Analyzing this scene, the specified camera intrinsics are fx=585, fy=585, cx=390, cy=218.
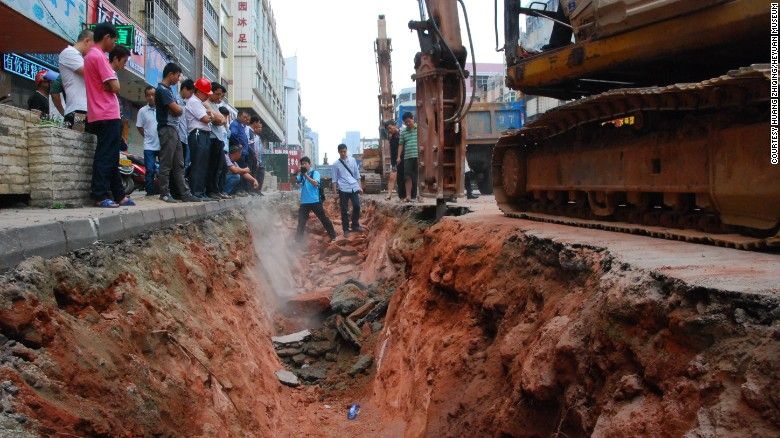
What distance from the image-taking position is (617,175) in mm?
4480

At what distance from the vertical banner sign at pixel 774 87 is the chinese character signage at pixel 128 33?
14.5 metres

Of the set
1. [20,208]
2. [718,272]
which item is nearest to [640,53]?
[718,272]

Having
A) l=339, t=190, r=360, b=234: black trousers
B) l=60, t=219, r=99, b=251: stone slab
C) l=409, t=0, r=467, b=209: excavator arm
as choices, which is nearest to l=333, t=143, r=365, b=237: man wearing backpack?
l=339, t=190, r=360, b=234: black trousers

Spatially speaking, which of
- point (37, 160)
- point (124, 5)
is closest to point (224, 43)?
point (124, 5)

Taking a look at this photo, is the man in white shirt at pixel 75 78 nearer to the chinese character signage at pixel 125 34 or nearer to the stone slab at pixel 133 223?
the stone slab at pixel 133 223

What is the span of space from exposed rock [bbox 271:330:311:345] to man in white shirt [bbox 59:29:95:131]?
328cm

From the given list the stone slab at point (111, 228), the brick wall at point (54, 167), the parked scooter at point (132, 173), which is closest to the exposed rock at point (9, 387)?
the stone slab at point (111, 228)

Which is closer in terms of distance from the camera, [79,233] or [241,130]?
[79,233]

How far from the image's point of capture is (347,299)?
27.0 feet

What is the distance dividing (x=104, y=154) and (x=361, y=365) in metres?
3.43

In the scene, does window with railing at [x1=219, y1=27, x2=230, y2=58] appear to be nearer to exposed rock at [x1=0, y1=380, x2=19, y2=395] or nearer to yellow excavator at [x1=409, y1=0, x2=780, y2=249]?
yellow excavator at [x1=409, y1=0, x2=780, y2=249]

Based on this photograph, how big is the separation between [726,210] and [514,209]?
9.24 ft

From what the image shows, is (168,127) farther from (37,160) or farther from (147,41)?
(147,41)

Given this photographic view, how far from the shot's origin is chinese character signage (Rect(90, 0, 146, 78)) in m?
14.4
